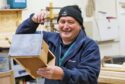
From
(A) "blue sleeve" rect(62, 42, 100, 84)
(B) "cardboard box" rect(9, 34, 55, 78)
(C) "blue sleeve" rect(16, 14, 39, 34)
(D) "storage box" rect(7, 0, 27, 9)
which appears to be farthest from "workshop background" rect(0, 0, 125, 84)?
(B) "cardboard box" rect(9, 34, 55, 78)

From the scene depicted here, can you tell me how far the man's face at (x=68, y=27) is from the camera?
6.38ft

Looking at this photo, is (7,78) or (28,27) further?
(7,78)

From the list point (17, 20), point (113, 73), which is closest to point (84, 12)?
point (17, 20)

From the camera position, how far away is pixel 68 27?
1938 mm

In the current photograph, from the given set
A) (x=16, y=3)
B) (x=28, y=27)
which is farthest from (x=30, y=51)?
(x=16, y=3)

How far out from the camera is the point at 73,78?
162 centimetres

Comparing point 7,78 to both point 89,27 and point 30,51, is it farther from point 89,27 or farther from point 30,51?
point 89,27

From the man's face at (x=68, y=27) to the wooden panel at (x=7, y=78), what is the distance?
1346 mm

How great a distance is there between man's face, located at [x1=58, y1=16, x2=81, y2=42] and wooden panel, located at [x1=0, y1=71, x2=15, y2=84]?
1346 millimetres

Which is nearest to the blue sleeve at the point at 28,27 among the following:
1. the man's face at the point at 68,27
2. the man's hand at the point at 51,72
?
the man's face at the point at 68,27

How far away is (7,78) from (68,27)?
4.82ft

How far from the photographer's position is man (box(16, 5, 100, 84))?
1781 mm

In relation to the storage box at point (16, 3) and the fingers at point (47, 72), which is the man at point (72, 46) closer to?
the fingers at point (47, 72)

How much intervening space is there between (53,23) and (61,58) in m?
2.29
